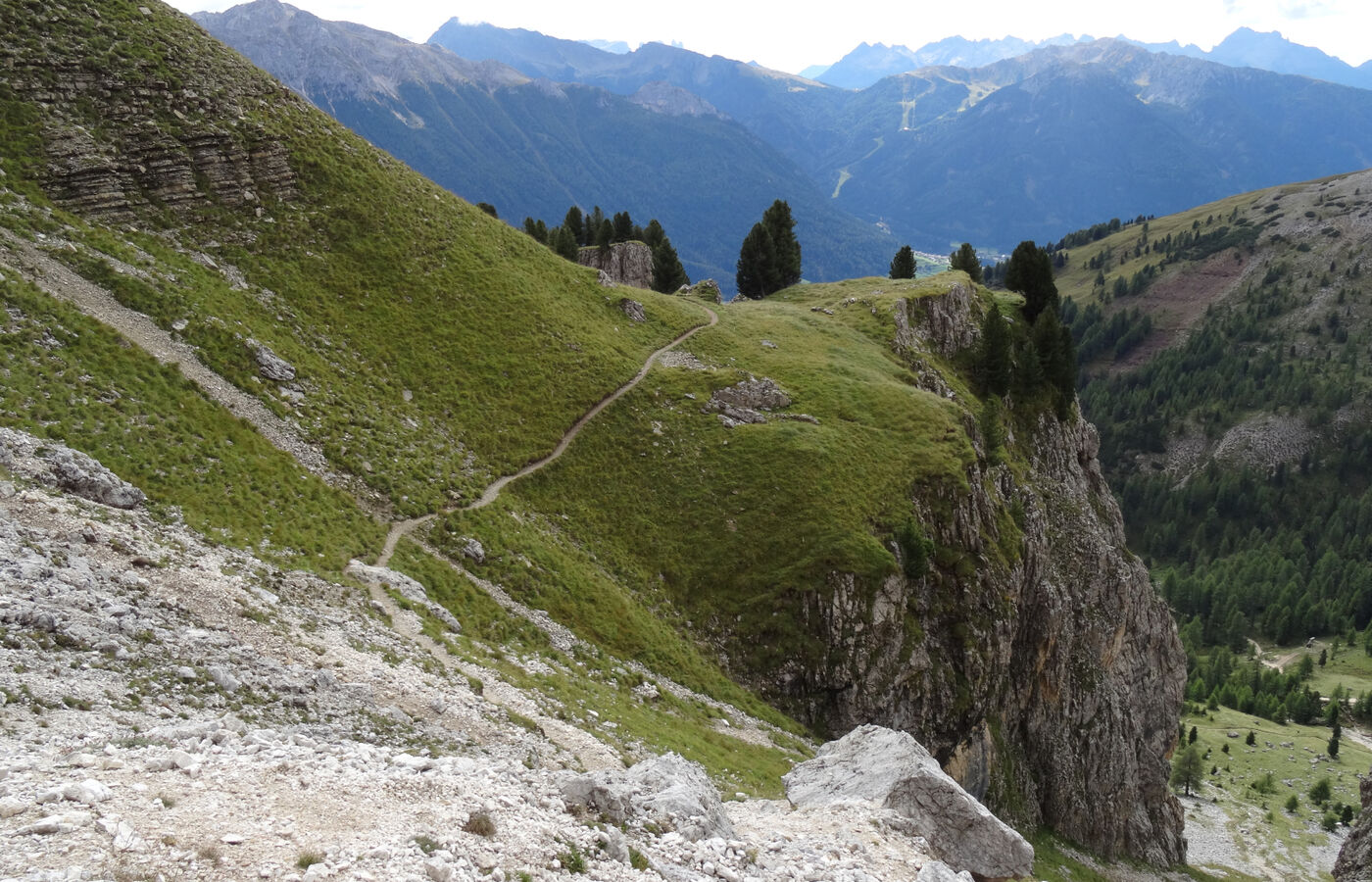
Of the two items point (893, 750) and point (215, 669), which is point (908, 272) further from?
point (215, 669)

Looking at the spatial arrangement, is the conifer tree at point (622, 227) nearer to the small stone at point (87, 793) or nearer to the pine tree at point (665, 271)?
the pine tree at point (665, 271)

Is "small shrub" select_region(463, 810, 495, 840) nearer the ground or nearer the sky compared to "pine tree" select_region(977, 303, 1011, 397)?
nearer the ground

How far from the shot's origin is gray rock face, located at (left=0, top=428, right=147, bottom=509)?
27141 millimetres

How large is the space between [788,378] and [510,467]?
28.2m

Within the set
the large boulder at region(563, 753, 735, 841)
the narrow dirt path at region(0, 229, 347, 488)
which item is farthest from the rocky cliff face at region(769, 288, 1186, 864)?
the narrow dirt path at region(0, 229, 347, 488)

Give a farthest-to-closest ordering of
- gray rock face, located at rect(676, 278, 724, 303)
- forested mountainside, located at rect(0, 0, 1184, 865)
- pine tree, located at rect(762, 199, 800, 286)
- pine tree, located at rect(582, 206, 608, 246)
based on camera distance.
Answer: pine tree, located at rect(582, 206, 608, 246) → pine tree, located at rect(762, 199, 800, 286) → gray rock face, located at rect(676, 278, 724, 303) → forested mountainside, located at rect(0, 0, 1184, 865)

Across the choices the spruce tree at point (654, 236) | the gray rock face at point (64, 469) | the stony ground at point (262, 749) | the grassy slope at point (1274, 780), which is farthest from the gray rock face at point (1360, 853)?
the spruce tree at point (654, 236)

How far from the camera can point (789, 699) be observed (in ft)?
159

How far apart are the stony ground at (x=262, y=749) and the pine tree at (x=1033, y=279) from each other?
89614mm

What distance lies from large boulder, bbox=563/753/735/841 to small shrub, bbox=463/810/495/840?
2868 millimetres

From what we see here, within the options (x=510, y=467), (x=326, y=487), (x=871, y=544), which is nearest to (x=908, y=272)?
(x=871, y=544)

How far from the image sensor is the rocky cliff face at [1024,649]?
51625 mm

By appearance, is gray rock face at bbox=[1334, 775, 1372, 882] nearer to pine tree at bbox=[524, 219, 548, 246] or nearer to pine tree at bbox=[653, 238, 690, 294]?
pine tree at bbox=[653, 238, 690, 294]

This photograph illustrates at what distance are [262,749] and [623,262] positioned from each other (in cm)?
10042
